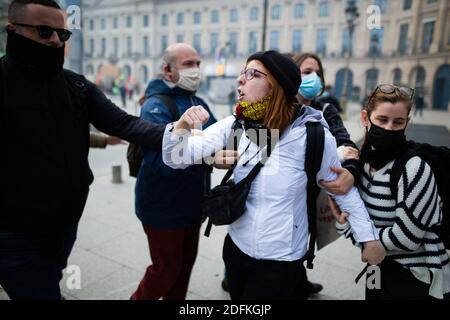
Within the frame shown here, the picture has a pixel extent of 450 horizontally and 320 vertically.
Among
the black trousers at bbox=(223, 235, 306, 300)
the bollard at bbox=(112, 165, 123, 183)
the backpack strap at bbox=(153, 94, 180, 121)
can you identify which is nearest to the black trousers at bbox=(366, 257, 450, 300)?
the black trousers at bbox=(223, 235, 306, 300)

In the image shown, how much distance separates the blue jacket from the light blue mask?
2.41 feet

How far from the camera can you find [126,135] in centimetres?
173

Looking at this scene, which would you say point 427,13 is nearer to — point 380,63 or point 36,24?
point 36,24

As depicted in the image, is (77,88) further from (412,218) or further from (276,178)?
(412,218)

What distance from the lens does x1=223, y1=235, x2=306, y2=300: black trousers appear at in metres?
1.45

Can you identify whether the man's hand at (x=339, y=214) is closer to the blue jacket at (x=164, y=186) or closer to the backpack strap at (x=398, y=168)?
the backpack strap at (x=398, y=168)

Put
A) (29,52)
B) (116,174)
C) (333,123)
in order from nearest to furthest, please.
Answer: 1. (29,52)
2. (333,123)
3. (116,174)

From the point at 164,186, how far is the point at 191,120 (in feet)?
2.28

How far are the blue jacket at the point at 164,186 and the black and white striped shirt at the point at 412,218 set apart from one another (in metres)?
0.94

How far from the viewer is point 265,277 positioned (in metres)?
1.45

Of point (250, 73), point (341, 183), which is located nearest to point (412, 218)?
point (341, 183)

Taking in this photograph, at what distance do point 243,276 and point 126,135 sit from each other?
3.07 ft
